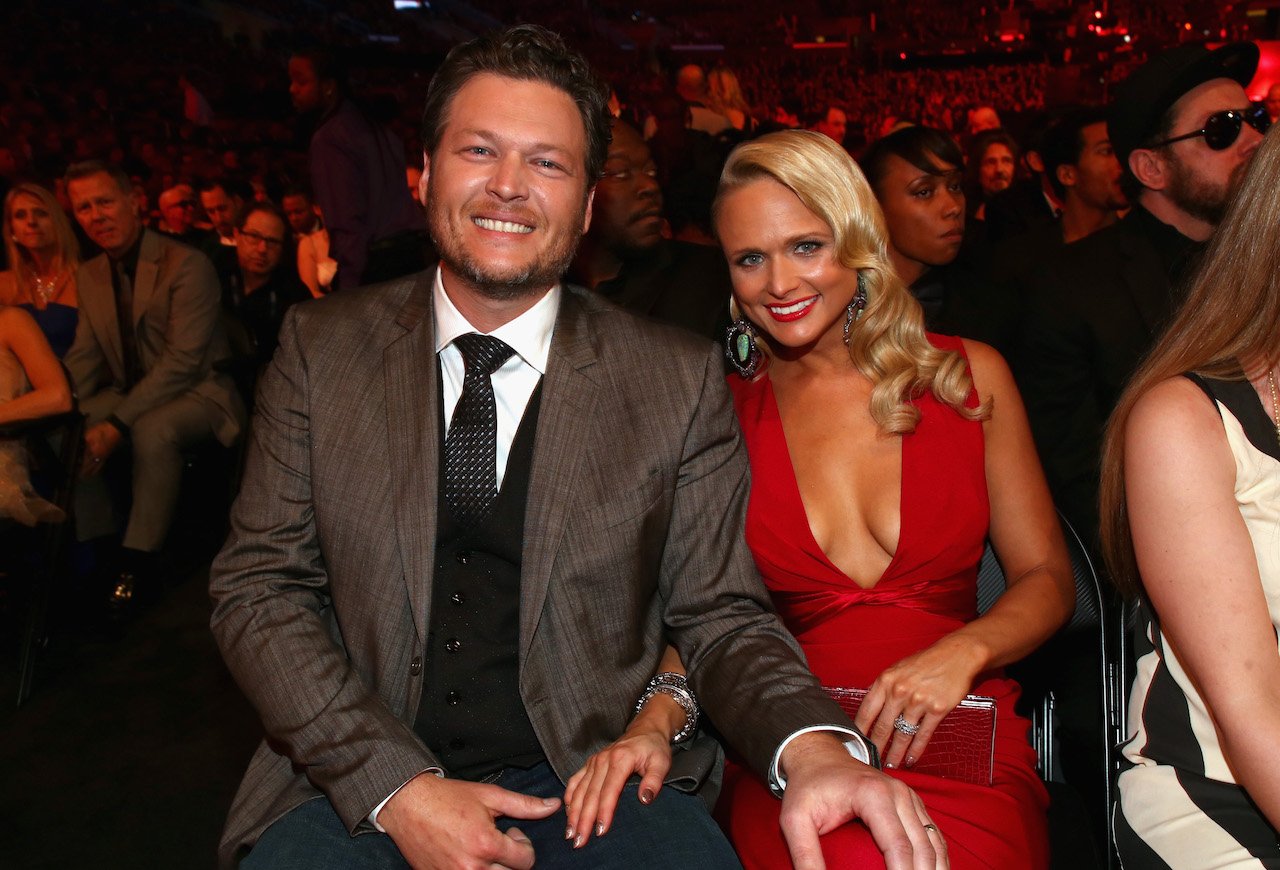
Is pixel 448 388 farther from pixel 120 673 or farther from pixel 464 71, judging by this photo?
pixel 120 673

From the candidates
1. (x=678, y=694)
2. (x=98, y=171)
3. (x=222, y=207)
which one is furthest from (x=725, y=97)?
(x=678, y=694)

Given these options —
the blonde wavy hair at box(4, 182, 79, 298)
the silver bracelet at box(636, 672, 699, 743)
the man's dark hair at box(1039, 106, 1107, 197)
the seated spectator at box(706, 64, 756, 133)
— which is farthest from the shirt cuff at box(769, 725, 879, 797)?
the seated spectator at box(706, 64, 756, 133)

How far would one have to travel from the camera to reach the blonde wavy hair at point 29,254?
461cm

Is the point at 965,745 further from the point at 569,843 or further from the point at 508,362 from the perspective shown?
the point at 508,362

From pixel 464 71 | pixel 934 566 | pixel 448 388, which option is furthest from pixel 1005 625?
pixel 464 71

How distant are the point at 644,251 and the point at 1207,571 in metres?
2.28

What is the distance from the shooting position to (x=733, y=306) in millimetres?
2406

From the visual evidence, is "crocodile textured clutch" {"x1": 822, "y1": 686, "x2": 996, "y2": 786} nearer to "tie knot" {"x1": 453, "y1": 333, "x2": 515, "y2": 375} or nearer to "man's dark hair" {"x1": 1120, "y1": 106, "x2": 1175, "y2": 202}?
"tie knot" {"x1": 453, "y1": 333, "x2": 515, "y2": 375}

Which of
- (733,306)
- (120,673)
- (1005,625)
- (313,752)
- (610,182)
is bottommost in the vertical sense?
(120,673)

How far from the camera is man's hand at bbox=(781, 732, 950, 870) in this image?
1.37 meters

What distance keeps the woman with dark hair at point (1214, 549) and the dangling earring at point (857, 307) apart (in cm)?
70

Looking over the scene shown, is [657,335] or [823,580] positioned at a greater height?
[657,335]

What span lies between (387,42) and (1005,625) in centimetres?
2160

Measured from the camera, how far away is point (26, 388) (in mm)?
3904
